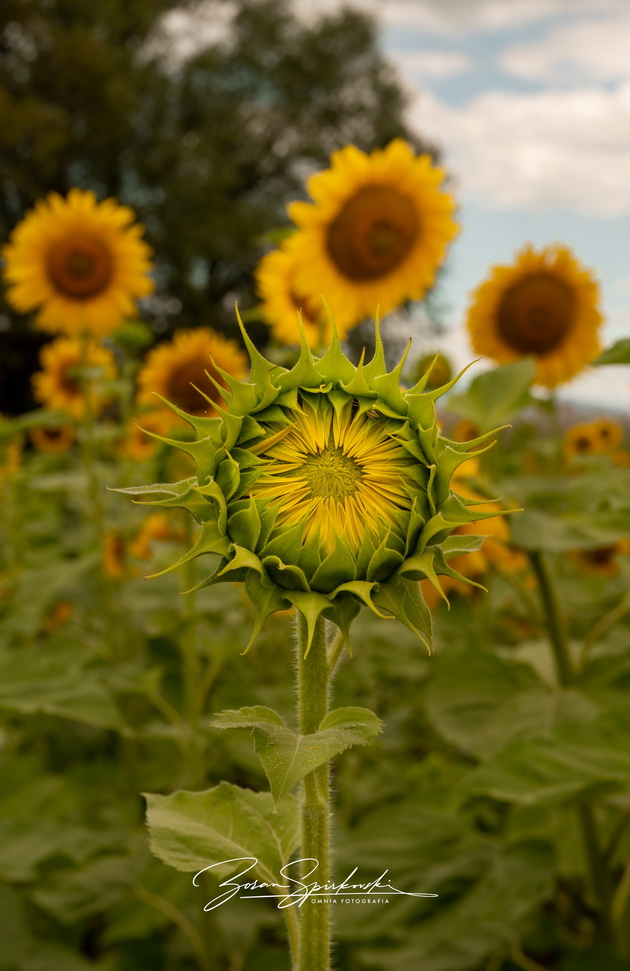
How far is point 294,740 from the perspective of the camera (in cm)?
74

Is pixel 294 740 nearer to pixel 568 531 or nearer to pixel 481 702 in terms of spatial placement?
pixel 568 531

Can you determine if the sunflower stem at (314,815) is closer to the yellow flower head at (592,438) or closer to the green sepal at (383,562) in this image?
the green sepal at (383,562)

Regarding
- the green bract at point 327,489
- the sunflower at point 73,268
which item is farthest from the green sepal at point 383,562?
the sunflower at point 73,268

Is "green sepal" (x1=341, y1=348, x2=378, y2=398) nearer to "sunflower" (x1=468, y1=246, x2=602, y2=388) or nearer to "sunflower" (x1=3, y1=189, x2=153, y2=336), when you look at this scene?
"sunflower" (x1=468, y1=246, x2=602, y2=388)

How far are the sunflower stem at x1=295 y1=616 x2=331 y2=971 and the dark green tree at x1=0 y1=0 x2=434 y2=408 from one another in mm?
15922

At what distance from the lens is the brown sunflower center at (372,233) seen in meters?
2.67

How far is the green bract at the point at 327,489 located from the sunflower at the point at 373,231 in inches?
73.8

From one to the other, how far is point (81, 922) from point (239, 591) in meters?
0.85

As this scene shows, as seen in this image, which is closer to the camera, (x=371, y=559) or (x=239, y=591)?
(x=371, y=559)

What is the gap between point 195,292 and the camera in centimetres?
1806

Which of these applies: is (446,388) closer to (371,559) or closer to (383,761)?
(371,559)

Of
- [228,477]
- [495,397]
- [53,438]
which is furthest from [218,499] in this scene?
[53,438]

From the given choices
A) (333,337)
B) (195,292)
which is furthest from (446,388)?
(195,292)

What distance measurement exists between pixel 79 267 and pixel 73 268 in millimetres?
23
